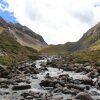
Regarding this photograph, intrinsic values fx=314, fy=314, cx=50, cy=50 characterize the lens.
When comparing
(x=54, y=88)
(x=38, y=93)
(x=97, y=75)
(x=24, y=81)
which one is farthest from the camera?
(x=97, y=75)

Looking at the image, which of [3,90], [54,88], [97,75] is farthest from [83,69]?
[3,90]

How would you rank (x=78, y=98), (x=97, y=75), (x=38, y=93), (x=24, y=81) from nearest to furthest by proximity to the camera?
(x=78, y=98)
(x=38, y=93)
(x=24, y=81)
(x=97, y=75)

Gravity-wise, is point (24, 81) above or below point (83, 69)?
below

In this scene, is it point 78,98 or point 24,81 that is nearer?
point 78,98

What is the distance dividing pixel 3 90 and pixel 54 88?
8020 millimetres

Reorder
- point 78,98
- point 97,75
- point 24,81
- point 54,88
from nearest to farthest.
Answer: point 78,98 < point 54,88 < point 24,81 < point 97,75

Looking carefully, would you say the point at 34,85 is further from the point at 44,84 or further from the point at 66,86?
the point at 66,86

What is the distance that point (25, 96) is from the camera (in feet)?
135

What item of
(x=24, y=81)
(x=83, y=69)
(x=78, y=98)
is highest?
(x=83, y=69)

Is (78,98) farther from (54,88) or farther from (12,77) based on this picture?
(12,77)

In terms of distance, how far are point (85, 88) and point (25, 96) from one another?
12073 mm

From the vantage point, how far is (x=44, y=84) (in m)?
51.1

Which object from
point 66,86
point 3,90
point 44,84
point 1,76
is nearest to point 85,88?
point 66,86

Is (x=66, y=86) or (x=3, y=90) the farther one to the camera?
(x=66, y=86)
